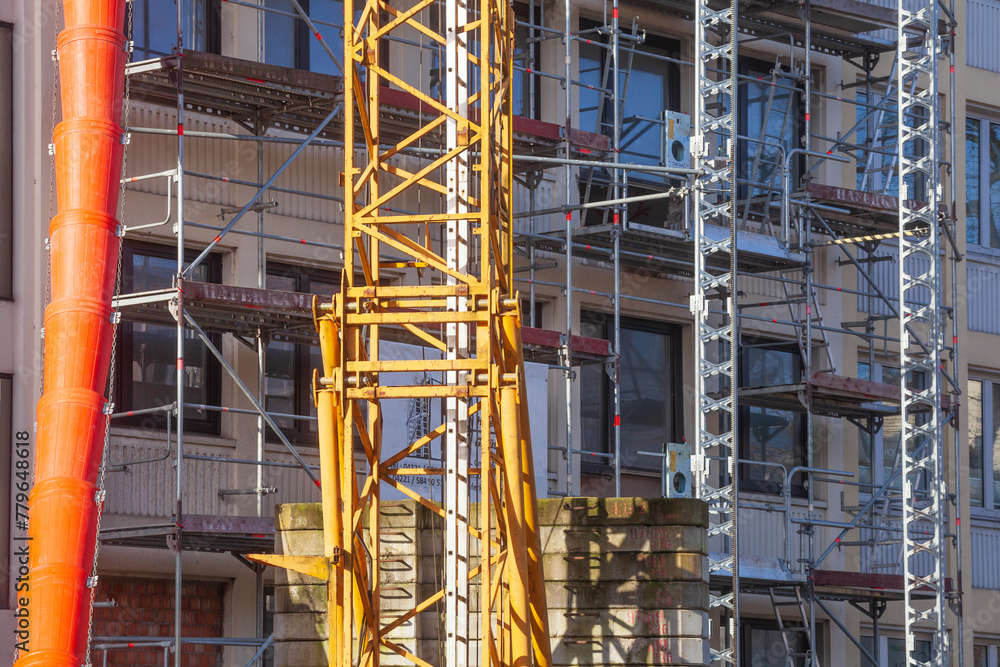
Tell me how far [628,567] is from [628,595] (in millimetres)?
211

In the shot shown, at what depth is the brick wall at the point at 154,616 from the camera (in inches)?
707

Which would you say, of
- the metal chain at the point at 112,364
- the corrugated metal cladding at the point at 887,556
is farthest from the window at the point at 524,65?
the corrugated metal cladding at the point at 887,556

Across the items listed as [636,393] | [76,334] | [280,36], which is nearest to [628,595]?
[76,334]

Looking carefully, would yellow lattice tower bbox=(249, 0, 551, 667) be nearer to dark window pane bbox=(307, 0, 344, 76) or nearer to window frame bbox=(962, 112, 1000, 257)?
dark window pane bbox=(307, 0, 344, 76)

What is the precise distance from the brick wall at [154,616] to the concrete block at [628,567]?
17.7ft

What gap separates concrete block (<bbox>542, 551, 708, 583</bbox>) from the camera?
14273 millimetres

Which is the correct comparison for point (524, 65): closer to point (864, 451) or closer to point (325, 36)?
point (325, 36)

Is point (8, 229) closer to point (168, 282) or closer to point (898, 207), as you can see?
point (168, 282)

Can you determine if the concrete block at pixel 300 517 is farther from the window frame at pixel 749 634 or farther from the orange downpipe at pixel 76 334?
the window frame at pixel 749 634

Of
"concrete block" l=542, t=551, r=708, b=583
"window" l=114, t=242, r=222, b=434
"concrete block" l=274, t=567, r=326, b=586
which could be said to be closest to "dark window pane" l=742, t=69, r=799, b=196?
"window" l=114, t=242, r=222, b=434

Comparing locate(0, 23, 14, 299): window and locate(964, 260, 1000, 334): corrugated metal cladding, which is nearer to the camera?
locate(0, 23, 14, 299): window

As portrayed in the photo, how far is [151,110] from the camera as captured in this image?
1856cm

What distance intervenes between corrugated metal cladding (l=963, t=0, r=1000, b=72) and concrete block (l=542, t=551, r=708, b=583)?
47.1 feet

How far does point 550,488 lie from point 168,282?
16.4 feet
